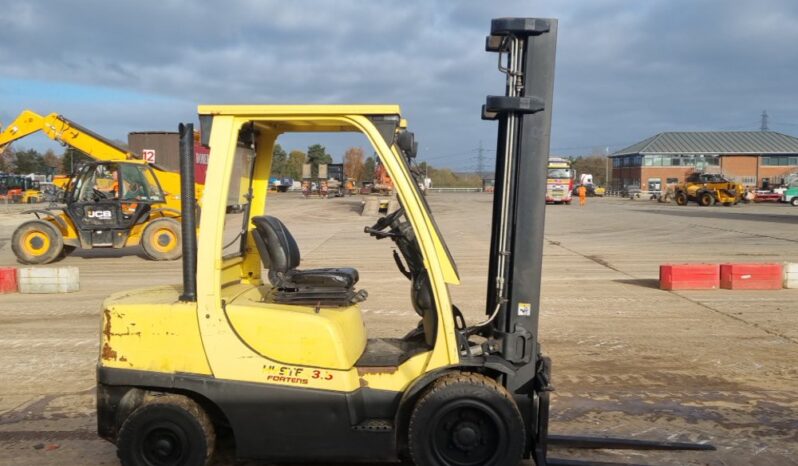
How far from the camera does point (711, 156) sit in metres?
82.4

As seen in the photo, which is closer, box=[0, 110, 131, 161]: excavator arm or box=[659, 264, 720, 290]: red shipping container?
box=[659, 264, 720, 290]: red shipping container

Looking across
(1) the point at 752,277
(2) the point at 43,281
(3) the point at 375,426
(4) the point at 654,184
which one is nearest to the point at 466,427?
(3) the point at 375,426

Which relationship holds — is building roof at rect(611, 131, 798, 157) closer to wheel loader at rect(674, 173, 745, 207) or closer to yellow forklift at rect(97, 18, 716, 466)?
wheel loader at rect(674, 173, 745, 207)

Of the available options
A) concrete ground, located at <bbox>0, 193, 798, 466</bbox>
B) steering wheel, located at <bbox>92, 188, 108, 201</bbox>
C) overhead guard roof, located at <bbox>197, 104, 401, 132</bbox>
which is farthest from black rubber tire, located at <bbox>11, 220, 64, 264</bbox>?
overhead guard roof, located at <bbox>197, 104, 401, 132</bbox>

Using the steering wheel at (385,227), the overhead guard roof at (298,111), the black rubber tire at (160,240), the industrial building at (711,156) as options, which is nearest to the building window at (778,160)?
the industrial building at (711,156)

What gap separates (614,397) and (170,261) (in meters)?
12.8

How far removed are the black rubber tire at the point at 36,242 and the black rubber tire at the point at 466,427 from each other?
1463 centimetres

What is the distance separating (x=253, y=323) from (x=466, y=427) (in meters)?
1.37

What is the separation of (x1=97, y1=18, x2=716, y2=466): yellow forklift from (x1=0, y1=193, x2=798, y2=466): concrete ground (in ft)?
2.87

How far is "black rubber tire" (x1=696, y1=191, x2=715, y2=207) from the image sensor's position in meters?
46.2

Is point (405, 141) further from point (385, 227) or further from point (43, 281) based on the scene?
point (43, 281)

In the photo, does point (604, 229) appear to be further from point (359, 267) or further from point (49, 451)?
point (49, 451)

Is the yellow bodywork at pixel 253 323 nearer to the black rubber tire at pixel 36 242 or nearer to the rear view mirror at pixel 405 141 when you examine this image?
the rear view mirror at pixel 405 141

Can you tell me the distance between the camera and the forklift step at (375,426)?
385 centimetres
